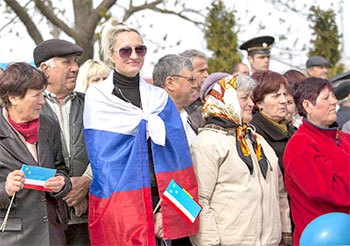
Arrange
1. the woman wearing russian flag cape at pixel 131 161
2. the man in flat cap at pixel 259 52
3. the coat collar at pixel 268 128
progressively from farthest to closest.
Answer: the man in flat cap at pixel 259 52, the coat collar at pixel 268 128, the woman wearing russian flag cape at pixel 131 161

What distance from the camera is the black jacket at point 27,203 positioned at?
9.98 feet

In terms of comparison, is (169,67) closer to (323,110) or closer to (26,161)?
(323,110)

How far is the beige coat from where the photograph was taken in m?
3.45

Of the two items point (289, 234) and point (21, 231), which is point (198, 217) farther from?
point (21, 231)

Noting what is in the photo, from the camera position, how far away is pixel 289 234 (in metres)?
3.86

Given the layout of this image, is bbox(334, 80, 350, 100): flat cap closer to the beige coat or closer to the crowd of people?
the crowd of people

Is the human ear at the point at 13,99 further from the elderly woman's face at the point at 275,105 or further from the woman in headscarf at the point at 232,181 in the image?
the elderly woman's face at the point at 275,105

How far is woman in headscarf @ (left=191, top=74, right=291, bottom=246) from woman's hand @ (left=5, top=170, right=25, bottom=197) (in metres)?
1.21

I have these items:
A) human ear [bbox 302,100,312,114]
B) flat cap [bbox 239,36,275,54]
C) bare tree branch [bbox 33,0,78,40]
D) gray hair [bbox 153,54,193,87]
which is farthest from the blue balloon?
bare tree branch [bbox 33,0,78,40]

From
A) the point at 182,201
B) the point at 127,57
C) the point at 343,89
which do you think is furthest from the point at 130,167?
the point at 343,89

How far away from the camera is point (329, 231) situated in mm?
2936

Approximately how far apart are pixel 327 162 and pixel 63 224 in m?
1.81

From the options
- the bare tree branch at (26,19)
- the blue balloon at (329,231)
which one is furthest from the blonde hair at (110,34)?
the bare tree branch at (26,19)

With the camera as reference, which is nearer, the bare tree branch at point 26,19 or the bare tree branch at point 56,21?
the bare tree branch at point 26,19
